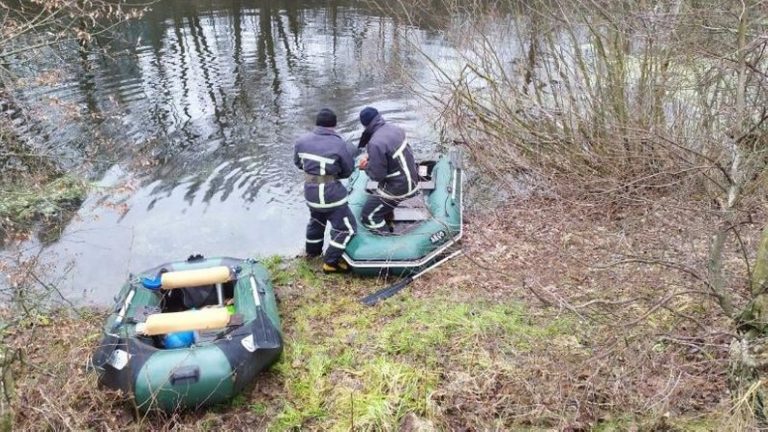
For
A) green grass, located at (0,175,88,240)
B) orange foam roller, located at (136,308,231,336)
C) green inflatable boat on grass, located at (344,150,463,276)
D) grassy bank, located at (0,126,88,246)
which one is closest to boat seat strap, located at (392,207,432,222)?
green inflatable boat on grass, located at (344,150,463,276)

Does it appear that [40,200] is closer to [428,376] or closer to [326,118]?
[326,118]

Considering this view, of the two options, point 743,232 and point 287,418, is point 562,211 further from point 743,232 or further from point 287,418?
point 287,418

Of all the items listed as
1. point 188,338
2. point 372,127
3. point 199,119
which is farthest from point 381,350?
point 199,119

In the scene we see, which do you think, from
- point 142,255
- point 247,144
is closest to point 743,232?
point 142,255

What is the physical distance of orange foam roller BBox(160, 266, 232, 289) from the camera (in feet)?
18.8

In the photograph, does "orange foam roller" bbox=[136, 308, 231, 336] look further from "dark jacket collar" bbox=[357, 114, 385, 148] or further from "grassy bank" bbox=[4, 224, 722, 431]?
"dark jacket collar" bbox=[357, 114, 385, 148]

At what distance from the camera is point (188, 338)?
528 cm

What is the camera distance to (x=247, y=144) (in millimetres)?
10656

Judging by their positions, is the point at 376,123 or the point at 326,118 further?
the point at 376,123

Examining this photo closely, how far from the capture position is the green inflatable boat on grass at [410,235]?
6.75 metres

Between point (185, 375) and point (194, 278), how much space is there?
137 cm

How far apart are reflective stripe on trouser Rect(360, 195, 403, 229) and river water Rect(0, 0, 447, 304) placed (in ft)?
4.12

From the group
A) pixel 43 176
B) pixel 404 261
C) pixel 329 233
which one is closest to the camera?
pixel 404 261

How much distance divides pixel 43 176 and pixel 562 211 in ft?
23.0
